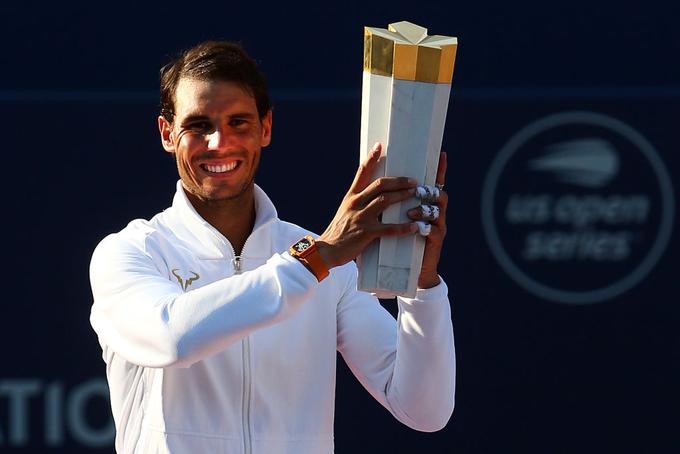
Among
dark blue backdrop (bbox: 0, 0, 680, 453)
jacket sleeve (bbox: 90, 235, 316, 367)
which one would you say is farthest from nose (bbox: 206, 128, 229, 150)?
dark blue backdrop (bbox: 0, 0, 680, 453)

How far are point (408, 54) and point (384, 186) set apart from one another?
192mm

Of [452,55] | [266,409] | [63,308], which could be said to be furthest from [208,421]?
[63,308]

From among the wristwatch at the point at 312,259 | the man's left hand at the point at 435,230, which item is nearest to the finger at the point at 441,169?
the man's left hand at the point at 435,230

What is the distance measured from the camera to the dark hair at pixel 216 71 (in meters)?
2.16

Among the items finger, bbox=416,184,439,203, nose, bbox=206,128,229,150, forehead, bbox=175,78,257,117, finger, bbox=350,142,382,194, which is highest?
forehead, bbox=175,78,257,117

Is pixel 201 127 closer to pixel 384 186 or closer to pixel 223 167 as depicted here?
pixel 223 167

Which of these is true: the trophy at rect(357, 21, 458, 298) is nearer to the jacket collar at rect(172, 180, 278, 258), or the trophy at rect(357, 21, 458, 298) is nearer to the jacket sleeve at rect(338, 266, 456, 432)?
the jacket sleeve at rect(338, 266, 456, 432)

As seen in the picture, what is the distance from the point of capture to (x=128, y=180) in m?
3.63

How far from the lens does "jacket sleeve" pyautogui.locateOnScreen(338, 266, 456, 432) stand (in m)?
2.08

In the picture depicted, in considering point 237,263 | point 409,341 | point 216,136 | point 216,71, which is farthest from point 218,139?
point 409,341

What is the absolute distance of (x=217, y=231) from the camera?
222 cm

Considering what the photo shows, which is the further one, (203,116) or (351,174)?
(351,174)

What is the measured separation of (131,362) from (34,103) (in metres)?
1.74

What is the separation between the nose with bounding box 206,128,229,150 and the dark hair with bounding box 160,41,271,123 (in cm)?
9
